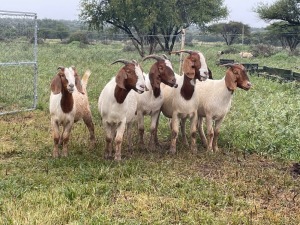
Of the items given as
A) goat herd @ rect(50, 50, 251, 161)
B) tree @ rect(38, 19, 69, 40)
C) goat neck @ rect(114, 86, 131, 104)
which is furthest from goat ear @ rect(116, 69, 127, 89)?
tree @ rect(38, 19, 69, 40)

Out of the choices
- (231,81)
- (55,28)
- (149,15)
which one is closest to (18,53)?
(231,81)

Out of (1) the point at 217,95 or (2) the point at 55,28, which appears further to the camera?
(2) the point at 55,28

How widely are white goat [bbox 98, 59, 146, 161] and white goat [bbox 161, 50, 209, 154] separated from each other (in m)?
0.76

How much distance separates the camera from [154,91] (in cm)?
740

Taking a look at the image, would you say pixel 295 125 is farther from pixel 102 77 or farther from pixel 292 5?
pixel 292 5

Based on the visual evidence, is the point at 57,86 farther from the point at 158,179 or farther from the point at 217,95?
the point at 217,95

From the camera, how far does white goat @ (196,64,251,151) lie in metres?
7.45

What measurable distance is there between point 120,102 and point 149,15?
2031 centimetres

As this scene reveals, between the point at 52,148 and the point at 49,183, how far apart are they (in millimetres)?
1861

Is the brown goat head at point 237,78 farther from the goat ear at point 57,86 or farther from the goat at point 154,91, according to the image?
the goat ear at point 57,86

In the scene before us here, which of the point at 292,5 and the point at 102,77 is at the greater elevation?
the point at 292,5

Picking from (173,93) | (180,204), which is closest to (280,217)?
(180,204)

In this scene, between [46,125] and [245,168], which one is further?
[46,125]

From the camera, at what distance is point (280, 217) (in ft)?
15.9
